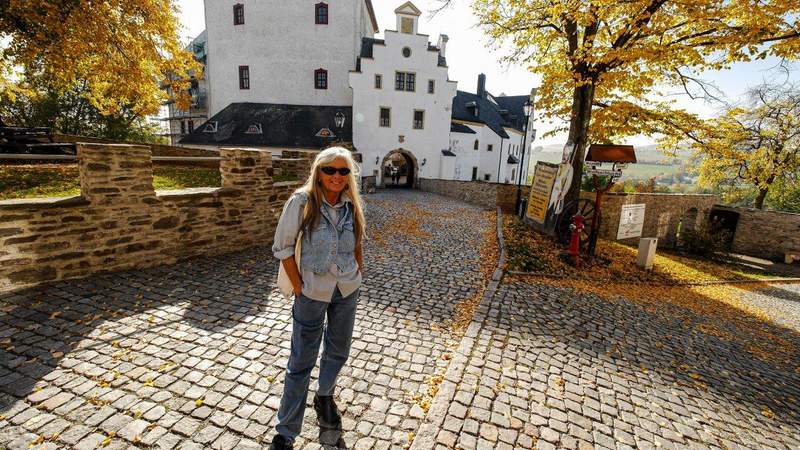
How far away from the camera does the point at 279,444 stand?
2.67 metres

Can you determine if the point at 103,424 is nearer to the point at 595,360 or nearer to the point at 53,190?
the point at 595,360

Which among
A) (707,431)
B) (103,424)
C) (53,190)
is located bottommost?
(707,431)

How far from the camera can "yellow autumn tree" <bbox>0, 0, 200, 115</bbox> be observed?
9.84 m

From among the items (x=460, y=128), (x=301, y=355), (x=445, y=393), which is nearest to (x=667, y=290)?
(x=445, y=393)

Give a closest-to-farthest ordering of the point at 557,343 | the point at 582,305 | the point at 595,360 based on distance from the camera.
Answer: the point at 595,360 < the point at 557,343 < the point at 582,305

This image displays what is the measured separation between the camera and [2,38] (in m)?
11.2

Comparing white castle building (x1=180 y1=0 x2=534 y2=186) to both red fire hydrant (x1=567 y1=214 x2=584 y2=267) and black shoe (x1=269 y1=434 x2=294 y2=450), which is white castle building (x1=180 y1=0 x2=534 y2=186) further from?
black shoe (x1=269 y1=434 x2=294 y2=450)

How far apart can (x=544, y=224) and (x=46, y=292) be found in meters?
12.2

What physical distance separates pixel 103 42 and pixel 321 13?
2220 cm

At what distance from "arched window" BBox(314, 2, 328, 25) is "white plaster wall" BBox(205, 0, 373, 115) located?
0.30m

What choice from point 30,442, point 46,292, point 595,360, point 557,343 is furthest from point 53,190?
point 595,360

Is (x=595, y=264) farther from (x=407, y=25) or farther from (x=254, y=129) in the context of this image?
(x=254, y=129)

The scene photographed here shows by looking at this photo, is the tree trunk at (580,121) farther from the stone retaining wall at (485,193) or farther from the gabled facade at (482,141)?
the gabled facade at (482,141)

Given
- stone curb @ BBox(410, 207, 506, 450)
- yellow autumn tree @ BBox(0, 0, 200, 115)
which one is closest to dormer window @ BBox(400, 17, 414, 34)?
yellow autumn tree @ BBox(0, 0, 200, 115)
